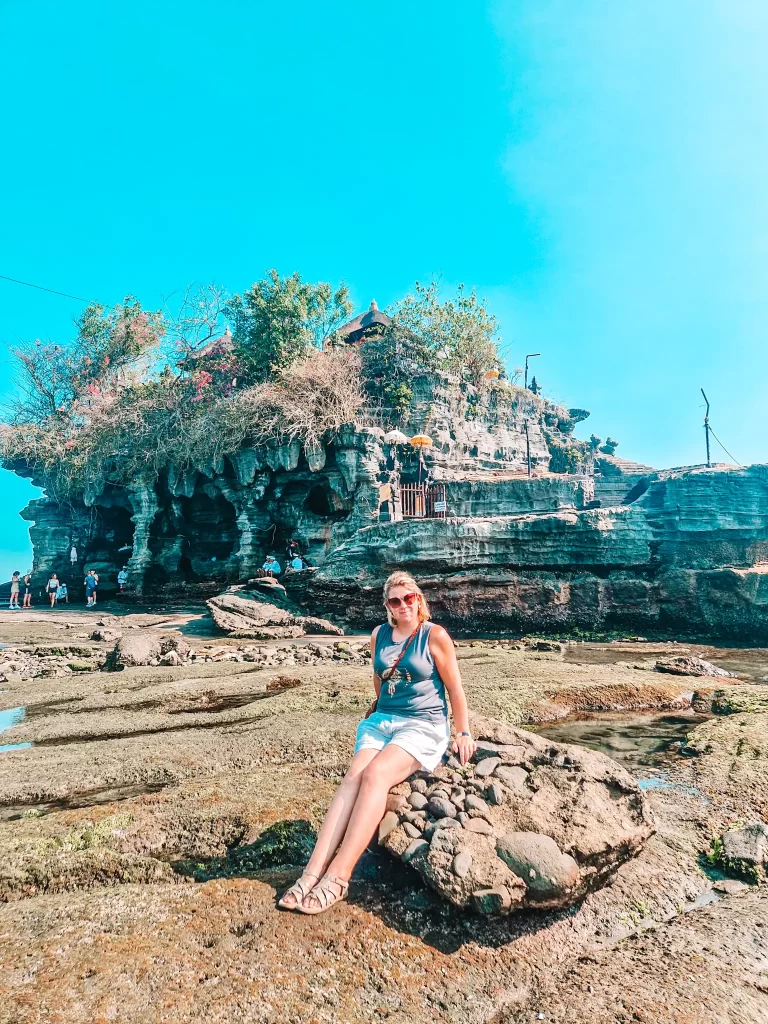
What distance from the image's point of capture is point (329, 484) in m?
25.2

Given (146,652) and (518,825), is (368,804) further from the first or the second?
(146,652)

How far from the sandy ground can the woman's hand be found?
2.54 ft

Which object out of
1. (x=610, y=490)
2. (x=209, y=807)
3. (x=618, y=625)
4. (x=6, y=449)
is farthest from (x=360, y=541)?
(x=6, y=449)

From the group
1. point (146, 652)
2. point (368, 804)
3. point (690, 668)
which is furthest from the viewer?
point (146, 652)

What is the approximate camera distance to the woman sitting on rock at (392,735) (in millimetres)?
2881

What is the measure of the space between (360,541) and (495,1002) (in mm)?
16465

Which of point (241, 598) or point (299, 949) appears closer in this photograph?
point (299, 949)

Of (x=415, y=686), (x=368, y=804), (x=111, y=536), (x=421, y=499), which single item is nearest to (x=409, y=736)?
(x=415, y=686)

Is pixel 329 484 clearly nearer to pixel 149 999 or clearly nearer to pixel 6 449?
pixel 6 449

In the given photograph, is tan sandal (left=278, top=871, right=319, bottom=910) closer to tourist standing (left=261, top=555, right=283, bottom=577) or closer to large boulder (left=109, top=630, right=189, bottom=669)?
large boulder (left=109, top=630, right=189, bottom=669)

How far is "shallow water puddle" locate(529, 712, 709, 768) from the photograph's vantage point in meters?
5.74

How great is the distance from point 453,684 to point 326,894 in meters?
1.37

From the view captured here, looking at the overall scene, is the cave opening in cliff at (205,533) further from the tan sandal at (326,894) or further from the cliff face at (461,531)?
the tan sandal at (326,894)

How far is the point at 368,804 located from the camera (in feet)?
9.85
